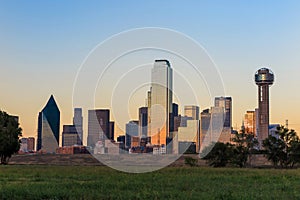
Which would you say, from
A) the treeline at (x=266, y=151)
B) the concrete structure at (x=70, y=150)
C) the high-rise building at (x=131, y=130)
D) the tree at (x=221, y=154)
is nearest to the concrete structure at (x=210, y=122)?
the high-rise building at (x=131, y=130)

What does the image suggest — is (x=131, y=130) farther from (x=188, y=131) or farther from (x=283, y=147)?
(x=283, y=147)

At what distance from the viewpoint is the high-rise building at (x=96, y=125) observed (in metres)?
41.3

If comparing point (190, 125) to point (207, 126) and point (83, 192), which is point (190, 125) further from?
point (83, 192)

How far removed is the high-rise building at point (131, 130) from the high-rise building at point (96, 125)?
6.30 feet

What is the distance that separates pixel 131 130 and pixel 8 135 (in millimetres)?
56865

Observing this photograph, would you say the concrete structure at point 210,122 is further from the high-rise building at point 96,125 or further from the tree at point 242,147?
the tree at point 242,147

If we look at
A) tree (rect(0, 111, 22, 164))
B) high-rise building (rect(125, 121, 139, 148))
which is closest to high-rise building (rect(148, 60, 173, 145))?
high-rise building (rect(125, 121, 139, 148))

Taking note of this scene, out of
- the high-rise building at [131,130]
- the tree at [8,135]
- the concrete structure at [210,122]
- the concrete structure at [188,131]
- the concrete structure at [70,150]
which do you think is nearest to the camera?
the high-rise building at [131,130]

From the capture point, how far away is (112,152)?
47219 mm

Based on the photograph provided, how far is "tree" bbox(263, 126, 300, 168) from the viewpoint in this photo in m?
106

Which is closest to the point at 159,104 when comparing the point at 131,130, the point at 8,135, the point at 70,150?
the point at 131,130

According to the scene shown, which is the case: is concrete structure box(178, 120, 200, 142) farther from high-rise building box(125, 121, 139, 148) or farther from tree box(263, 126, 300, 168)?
tree box(263, 126, 300, 168)

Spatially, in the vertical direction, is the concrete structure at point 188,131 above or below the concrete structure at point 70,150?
above

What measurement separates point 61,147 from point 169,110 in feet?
401
